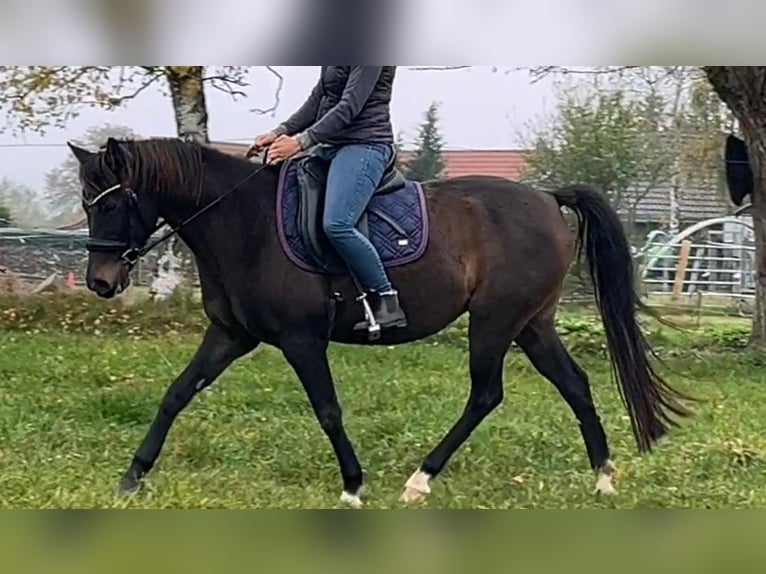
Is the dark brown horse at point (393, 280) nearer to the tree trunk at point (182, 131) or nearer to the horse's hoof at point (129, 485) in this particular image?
the horse's hoof at point (129, 485)

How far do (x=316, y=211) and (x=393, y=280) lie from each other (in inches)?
15.7

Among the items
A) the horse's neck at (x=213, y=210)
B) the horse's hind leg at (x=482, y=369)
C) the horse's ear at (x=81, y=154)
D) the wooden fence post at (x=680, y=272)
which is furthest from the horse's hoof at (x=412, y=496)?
the wooden fence post at (x=680, y=272)

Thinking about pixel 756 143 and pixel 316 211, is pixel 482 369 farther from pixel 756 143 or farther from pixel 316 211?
pixel 756 143

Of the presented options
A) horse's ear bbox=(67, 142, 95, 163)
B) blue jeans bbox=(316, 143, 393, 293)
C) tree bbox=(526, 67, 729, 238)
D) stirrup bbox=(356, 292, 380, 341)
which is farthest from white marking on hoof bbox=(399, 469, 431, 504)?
tree bbox=(526, 67, 729, 238)

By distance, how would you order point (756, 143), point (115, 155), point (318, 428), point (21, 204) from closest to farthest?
point (115, 155), point (318, 428), point (21, 204), point (756, 143)

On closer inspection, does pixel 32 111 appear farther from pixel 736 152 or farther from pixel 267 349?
pixel 736 152

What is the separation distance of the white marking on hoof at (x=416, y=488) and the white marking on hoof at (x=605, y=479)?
26.8 inches

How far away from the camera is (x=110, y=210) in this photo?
13.3ft

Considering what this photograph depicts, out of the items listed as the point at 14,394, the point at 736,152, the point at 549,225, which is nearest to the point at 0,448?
the point at 14,394

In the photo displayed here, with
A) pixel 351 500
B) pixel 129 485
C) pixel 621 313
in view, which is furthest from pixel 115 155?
pixel 621 313

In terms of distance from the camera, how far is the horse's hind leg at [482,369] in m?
4.42

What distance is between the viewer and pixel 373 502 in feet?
13.9

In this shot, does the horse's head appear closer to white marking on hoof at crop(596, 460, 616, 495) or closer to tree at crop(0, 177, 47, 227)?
white marking on hoof at crop(596, 460, 616, 495)

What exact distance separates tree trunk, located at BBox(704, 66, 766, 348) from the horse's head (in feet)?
13.5
